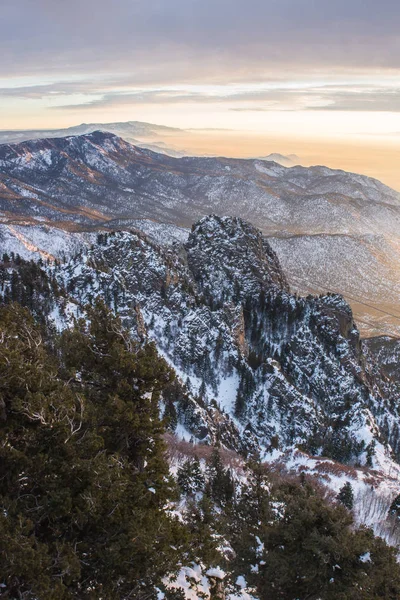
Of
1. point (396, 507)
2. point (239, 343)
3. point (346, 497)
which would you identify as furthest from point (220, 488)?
point (239, 343)

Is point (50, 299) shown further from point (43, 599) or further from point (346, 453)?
point (43, 599)

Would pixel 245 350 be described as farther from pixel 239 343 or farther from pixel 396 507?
pixel 396 507

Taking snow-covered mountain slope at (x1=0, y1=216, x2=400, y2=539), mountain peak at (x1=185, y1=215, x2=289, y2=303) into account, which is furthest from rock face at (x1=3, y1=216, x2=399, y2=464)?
mountain peak at (x1=185, y1=215, x2=289, y2=303)

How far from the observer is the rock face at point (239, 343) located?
95.4 metres

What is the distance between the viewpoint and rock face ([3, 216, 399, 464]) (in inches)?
3755

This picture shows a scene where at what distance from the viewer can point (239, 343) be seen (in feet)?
382

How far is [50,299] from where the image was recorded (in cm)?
9612

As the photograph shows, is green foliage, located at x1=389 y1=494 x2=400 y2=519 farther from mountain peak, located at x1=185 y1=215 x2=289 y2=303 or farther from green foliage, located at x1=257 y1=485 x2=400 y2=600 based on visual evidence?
mountain peak, located at x1=185 y1=215 x2=289 y2=303

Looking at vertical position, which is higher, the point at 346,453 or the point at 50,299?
the point at 50,299

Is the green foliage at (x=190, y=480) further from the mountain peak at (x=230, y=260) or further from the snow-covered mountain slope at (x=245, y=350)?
the mountain peak at (x=230, y=260)

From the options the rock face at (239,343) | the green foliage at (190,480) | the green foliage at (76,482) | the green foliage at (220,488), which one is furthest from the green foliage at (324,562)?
the rock face at (239,343)

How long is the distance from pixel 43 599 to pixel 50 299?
86.0 meters

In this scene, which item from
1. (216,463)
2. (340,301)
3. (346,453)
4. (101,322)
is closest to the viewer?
(101,322)

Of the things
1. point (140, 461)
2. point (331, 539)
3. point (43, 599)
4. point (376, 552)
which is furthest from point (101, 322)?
point (376, 552)
